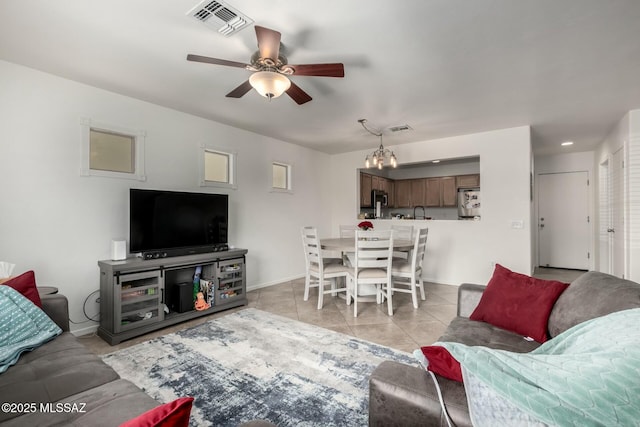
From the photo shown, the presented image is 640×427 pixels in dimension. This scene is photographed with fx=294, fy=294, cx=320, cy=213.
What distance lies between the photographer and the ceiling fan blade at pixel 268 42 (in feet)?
6.19

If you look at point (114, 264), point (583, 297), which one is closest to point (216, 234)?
point (114, 264)

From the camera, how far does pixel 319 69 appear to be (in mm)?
2186

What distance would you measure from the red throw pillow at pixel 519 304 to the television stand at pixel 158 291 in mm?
2875

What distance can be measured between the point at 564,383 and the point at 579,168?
7576 mm

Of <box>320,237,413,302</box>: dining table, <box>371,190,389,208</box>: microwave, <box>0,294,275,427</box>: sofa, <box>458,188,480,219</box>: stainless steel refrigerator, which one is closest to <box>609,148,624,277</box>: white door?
<box>458,188,480,219</box>: stainless steel refrigerator

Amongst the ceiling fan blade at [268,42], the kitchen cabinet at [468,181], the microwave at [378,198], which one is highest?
the ceiling fan blade at [268,42]

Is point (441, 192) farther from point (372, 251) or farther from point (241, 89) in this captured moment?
point (241, 89)

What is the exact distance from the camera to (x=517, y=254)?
15.0 feet

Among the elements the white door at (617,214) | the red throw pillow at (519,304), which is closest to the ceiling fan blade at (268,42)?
the red throw pillow at (519,304)

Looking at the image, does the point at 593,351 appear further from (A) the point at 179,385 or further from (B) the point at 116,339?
(B) the point at 116,339

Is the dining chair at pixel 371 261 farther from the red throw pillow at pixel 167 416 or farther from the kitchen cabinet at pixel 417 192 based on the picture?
the kitchen cabinet at pixel 417 192

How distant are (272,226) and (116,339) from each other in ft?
9.19

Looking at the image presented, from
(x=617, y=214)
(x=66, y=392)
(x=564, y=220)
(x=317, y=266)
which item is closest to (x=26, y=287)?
(x=66, y=392)

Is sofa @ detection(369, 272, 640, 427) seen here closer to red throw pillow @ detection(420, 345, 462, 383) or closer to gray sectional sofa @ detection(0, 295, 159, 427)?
red throw pillow @ detection(420, 345, 462, 383)
